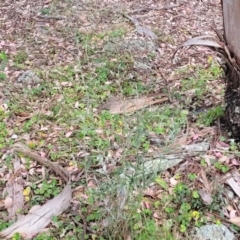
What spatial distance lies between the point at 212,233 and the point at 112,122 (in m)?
1.38

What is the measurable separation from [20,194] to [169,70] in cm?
220

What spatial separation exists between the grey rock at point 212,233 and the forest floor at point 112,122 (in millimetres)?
44

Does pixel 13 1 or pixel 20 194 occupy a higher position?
pixel 13 1

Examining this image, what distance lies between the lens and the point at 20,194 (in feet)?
9.91

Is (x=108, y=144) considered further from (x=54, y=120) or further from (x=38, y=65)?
(x=38, y=65)

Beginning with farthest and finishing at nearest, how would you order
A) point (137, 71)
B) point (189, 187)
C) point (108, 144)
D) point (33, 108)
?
point (137, 71), point (33, 108), point (108, 144), point (189, 187)

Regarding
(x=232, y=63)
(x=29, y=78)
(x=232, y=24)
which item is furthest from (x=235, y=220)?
(x=29, y=78)

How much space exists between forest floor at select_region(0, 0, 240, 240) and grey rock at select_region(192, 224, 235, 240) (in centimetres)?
4

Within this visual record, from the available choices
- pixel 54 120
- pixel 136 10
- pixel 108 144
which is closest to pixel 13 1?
pixel 136 10

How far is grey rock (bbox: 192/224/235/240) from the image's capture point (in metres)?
2.55

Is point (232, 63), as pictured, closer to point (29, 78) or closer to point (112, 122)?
point (112, 122)

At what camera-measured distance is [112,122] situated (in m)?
3.61

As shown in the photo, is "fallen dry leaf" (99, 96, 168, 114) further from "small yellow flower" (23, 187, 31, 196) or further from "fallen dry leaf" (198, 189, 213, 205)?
"fallen dry leaf" (198, 189, 213, 205)

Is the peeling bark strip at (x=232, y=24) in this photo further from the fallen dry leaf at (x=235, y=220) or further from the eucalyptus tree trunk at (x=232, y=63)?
the fallen dry leaf at (x=235, y=220)
